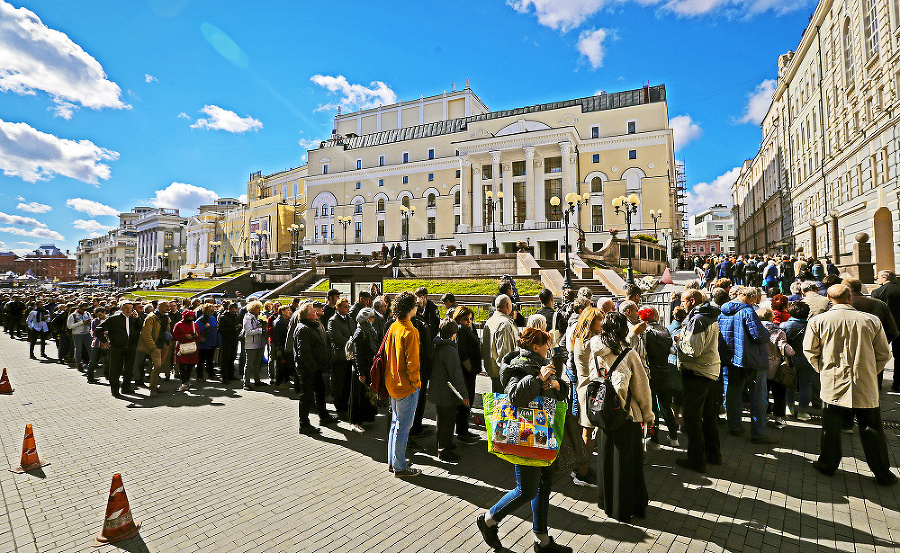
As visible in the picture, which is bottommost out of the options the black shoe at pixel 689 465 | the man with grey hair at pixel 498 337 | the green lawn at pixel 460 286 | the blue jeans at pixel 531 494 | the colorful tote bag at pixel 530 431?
the black shoe at pixel 689 465

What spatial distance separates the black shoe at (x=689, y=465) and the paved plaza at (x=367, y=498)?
0.37 feet

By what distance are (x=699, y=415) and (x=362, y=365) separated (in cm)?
443

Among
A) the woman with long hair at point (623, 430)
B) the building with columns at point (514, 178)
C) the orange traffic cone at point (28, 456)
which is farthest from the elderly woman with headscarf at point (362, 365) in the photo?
the building with columns at point (514, 178)

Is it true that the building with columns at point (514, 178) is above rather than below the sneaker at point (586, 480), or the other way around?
above

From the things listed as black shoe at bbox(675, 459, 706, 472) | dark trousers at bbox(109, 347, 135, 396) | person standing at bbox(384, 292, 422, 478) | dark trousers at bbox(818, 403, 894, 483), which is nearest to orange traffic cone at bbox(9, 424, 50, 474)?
dark trousers at bbox(109, 347, 135, 396)

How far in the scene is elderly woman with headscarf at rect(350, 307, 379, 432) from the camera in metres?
6.22

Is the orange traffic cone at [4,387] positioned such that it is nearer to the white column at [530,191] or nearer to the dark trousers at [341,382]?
the dark trousers at [341,382]

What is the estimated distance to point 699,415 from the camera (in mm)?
5012

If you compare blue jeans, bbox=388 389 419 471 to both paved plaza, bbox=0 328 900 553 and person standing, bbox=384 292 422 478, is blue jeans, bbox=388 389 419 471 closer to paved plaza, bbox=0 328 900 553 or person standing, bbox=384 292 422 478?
person standing, bbox=384 292 422 478

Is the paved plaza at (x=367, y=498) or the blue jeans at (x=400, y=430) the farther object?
the blue jeans at (x=400, y=430)

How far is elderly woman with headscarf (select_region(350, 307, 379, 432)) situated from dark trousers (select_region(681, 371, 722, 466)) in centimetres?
423

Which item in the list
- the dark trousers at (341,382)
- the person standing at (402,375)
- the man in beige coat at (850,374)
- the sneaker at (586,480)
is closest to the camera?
the man in beige coat at (850,374)

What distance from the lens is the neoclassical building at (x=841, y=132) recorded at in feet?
65.3

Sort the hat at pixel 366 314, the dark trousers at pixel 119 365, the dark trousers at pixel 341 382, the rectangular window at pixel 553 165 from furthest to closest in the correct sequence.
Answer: the rectangular window at pixel 553 165
the dark trousers at pixel 119 365
the dark trousers at pixel 341 382
the hat at pixel 366 314
